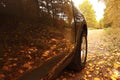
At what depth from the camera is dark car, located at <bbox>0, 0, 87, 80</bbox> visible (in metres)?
2.10

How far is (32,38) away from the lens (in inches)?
99.4

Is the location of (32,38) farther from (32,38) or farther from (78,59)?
(78,59)

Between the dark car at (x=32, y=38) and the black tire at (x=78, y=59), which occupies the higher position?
the dark car at (x=32, y=38)

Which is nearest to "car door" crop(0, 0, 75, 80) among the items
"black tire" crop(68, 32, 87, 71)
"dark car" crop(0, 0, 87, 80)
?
"dark car" crop(0, 0, 87, 80)

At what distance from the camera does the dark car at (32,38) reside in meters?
2.10

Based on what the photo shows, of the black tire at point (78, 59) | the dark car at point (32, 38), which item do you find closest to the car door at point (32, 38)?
the dark car at point (32, 38)

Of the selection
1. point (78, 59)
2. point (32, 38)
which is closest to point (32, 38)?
point (32, 38)

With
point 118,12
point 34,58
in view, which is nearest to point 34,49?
point 34,58

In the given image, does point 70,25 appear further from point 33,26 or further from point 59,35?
point 33,26

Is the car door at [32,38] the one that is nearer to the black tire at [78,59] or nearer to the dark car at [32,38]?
the dark car at [32,38]

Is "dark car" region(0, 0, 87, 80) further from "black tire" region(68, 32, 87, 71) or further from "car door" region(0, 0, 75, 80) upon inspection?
"black tire" region(68, 32, 87, 71)

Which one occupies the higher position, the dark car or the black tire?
the dark car

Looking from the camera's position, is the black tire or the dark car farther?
the black tire

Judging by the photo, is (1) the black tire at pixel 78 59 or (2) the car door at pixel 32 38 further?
(1) the black tire at pixel 78 59
